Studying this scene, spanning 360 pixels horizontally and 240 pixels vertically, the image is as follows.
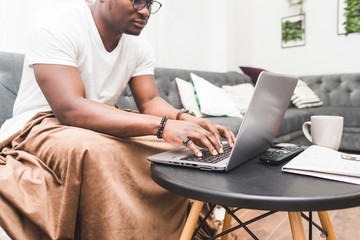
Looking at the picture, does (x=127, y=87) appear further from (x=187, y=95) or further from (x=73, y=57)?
(x=73, y=57)

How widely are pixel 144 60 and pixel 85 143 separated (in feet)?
2.14

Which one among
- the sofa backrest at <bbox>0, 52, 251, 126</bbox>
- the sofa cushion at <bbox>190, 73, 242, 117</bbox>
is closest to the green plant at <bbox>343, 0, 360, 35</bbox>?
the sofa backrest at <bbox>0, 52, 251, 126</bbox>

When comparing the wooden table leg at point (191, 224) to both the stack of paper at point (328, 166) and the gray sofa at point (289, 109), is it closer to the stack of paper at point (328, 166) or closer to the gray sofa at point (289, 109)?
the stack of paper at point (328, 166)

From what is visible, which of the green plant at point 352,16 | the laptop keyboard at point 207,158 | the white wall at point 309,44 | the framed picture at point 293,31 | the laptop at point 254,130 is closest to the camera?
the laptop at point 254,130

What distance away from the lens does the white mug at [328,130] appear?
885mm

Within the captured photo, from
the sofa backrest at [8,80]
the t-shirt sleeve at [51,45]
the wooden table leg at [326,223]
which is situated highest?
the t-shirt sleeve at [51,45]

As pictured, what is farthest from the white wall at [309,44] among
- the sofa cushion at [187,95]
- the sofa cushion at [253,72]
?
the sofa cushion at [187,95]

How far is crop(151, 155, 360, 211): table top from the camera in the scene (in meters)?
0.47

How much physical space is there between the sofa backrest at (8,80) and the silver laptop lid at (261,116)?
1017mm

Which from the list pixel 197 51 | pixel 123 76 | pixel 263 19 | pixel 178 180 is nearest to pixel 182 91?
pixel 123 76

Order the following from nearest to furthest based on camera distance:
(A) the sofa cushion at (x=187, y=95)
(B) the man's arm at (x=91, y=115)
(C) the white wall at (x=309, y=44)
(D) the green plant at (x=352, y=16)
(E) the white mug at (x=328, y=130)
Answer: (B) the man's arm at (x=91, y=115) < (E) the white mug at (x=328, y=130) < (A) the sofa cushion at (x=187, y=95) < (D) the green plant at (x=352, y=16) < (C) the white wall at (x=309, y=44)

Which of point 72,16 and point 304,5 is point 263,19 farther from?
point 72,16

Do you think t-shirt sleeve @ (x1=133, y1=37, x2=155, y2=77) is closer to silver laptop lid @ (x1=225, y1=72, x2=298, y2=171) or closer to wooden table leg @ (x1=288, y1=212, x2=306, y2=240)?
silver laptop lid @ (x1=225, y1=72, x2=298, y2=171)

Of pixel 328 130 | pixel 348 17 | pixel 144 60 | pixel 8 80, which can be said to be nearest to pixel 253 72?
pixel 348 17
